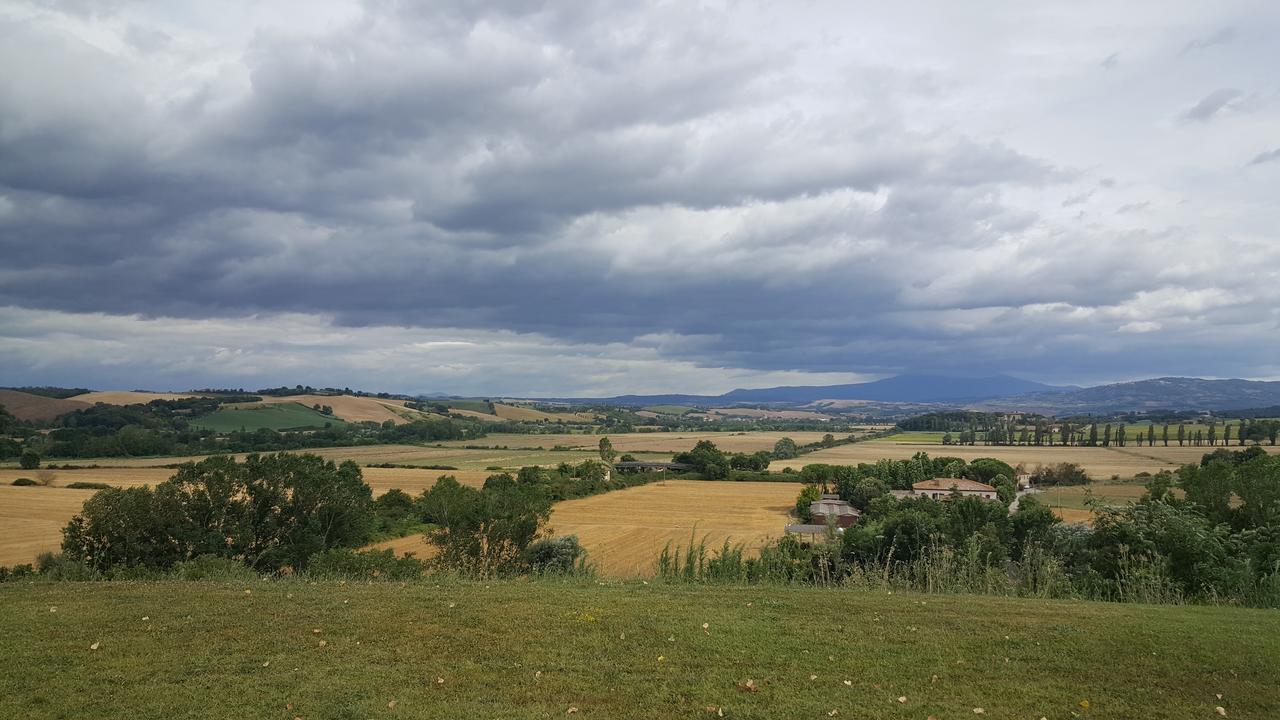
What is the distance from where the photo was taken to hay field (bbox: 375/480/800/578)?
46.8m

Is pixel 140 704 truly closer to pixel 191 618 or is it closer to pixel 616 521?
pixel 191 618

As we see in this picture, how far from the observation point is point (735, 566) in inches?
666

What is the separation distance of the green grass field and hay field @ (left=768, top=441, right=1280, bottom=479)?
92214 mm

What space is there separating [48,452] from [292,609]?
11781 centimetres

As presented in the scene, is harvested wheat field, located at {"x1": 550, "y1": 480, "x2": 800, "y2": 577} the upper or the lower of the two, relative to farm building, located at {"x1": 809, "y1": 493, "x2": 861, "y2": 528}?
lower

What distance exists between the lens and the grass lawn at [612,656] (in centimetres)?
743

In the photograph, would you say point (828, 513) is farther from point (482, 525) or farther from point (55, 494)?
point (55, 494)

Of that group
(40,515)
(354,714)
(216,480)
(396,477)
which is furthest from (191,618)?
(396,477)

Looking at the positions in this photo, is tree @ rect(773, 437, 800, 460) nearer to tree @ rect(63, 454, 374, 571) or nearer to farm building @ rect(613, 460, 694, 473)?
farm building @ rect(613, 460, 694, 473)

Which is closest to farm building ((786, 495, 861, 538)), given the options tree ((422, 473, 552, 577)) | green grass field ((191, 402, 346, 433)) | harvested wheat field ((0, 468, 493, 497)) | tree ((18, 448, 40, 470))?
tree ((422, 473, 552, 577))

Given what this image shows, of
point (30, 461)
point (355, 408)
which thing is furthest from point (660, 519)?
point (355, 408)

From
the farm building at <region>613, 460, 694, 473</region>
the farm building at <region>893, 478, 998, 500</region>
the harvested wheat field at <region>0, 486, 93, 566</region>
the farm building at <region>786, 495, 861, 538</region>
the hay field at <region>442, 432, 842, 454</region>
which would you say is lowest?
the farm building at <region>613, 460, 694, 473</region>

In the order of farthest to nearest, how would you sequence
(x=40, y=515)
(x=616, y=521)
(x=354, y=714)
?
(x=616, y=521)
(x=40, y=515)
(x=354, y=714)

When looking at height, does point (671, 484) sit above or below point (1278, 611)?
below
